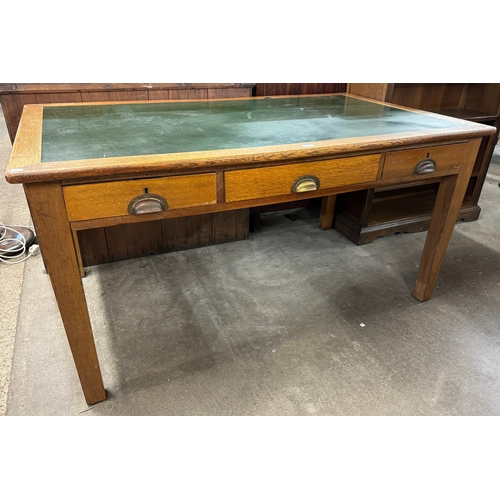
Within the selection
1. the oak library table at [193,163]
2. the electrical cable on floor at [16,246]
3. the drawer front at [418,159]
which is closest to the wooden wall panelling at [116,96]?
the oak library table at [193,163]

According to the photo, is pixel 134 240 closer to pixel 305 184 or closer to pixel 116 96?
pixel 116 96

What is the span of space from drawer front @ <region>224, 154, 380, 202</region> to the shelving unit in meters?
0.97

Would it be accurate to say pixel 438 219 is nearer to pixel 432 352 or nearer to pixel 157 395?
pixel 432 352

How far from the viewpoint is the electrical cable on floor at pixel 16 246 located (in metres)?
2.35

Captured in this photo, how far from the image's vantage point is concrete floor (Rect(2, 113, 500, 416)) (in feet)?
4.95

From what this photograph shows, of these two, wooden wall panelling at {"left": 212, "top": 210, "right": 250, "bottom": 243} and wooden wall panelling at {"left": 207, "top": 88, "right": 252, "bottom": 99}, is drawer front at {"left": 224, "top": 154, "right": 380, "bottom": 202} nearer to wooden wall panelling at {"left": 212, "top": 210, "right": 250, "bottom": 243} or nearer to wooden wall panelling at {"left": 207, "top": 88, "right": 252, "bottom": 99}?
wooden wall panelling at {"left": 212, "top": 210, "right": 250, "bottom": 243}

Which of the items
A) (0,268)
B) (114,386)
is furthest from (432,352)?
(0,268)

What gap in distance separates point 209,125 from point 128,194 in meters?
0.57

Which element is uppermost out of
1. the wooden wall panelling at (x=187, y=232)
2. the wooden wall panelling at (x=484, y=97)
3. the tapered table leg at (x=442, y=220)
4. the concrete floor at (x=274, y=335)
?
the wooden wall panelling at (x=484, y=97)

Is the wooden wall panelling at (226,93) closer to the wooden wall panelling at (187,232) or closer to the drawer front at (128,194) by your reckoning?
the wooden wall panelling at (187,232)

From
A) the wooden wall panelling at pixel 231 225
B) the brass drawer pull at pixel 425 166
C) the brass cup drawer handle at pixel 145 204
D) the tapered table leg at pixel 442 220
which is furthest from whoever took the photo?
the wooden wall panelling at pixel 231 225

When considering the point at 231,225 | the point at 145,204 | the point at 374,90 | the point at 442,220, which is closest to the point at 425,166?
the point at 442,220

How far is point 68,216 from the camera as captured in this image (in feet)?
3.88

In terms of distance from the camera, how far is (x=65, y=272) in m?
1.25
